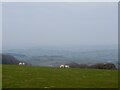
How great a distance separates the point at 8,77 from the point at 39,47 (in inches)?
4664

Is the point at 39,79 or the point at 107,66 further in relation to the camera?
the point at 107,66

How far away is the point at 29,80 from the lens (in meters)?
25.6

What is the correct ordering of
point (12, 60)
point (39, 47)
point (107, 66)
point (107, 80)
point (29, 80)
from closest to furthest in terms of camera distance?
point (29, 80), point (107, 80), point (107, 66), point (12, 60), point (39, 47)

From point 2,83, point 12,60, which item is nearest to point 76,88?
point 2,83

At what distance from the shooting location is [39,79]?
86.0ft

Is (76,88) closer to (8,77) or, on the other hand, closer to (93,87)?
(93,87)

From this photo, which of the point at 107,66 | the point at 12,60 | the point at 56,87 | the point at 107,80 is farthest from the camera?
the point at 12,60

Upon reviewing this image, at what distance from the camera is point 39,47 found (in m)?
145

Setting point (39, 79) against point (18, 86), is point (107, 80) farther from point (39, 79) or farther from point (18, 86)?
point (18, 86)

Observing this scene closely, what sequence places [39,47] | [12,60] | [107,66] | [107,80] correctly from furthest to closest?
[39,47], [12,60], [107,66], [107,80]

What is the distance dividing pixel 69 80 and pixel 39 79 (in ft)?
7.39

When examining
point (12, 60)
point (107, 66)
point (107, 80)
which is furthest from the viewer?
point (12, 60)

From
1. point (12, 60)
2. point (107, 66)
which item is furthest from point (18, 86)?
point (12, 60)

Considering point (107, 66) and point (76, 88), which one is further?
point (107, 66)
